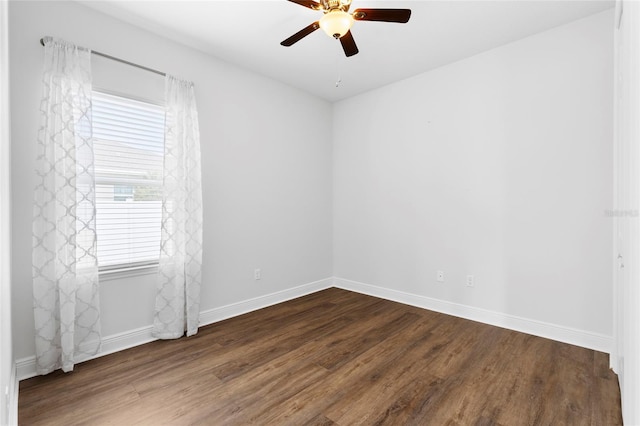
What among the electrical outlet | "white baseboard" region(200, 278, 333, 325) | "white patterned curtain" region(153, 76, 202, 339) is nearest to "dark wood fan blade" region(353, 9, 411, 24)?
"white patterned curtain" region(153, 76, 202, 339)

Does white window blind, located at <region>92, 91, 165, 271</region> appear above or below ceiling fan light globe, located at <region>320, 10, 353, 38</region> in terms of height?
below

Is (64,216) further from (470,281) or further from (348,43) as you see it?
(470,281)

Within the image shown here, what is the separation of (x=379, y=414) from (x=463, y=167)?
8.73ft

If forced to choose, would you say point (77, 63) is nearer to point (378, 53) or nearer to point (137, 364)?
point (137, 364)

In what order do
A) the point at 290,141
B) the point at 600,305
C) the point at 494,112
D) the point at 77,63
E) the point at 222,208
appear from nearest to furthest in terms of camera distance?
the point at 77,63 → the point at 600,305 → the point at 494,112 → the point at 222,208 → the point at 290,141

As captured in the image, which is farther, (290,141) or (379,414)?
(290,141)

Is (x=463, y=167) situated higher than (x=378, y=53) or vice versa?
(x=378, y=53)

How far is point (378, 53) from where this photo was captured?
3242 mm

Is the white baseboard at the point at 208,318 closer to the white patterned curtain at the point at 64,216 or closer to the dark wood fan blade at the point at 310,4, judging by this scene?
the white patterned curtain at the point at 64,216

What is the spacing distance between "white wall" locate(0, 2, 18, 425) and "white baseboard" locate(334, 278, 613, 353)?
3.54 meters

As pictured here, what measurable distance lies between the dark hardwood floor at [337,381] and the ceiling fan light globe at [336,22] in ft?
8.02

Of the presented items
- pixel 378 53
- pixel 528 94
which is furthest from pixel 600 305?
pixel 378 53

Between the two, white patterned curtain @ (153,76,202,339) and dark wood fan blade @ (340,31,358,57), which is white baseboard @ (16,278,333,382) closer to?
white patterned curtain @ (153,76,202,339)

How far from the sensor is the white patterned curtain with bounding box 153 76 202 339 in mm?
2846
